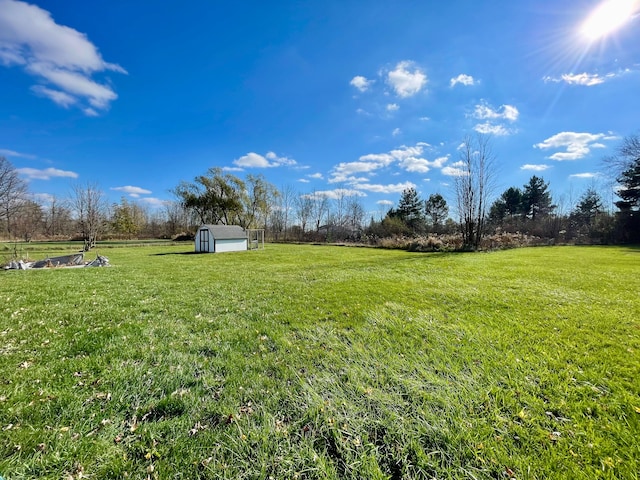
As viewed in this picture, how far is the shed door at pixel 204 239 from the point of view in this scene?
77.1 ft

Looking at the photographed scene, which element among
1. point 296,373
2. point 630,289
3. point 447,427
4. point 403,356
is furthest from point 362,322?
point 630,289

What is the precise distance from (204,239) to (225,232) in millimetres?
1976

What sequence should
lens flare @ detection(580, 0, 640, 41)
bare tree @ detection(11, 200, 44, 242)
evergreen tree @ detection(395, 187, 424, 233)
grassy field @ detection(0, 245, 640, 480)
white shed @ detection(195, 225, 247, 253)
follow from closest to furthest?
Result: grassy field @ detection(0, 245, 640, 480) < lens flare @ detection(580, 0, 640, 41) < white shed @ detection(195, 225, 247, 253) < bare tree @ detection(11, 200, 44, 242) < evergreen tree @ detection(395, 187, 424, 233)

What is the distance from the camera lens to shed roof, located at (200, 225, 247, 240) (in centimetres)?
2353

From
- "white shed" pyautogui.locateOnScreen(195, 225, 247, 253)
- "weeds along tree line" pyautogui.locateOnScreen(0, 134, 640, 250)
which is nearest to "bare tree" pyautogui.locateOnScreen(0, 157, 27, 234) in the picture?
"weeds along tree line" pyautogui.locateOnScreen(0, 134, 640, 250)

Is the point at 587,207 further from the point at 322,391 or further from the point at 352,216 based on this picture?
the point at 322,391

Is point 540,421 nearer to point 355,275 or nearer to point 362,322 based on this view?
point 362,322

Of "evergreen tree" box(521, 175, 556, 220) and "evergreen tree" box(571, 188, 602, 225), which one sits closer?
"evergreen tree" box(571, 188, 602, 225)

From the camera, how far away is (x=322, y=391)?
9.09ft

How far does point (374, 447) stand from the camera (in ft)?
6.82

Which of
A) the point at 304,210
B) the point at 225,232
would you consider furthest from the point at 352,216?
the point at 225,232

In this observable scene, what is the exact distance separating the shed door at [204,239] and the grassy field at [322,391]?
60.4 feet

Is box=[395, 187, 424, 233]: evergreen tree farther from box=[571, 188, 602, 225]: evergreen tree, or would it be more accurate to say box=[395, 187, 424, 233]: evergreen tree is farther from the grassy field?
the grassy field

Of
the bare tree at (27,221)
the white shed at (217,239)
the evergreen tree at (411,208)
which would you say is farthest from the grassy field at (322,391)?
the bare tree at (27,221)
